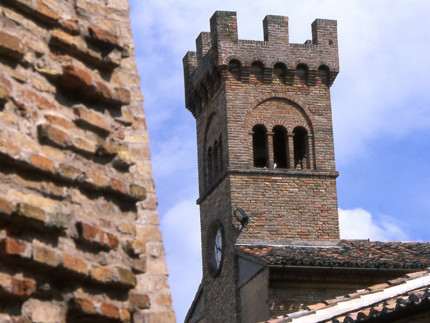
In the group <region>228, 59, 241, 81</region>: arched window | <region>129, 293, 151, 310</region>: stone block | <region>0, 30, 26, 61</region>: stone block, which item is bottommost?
<region>129, 293, 151, 310</region>: stone block

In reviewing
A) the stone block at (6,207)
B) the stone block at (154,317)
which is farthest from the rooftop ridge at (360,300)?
the stone block at (6,207)

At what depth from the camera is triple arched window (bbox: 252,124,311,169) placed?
24.0 meters

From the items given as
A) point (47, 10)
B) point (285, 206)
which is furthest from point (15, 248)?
point (285, 206)

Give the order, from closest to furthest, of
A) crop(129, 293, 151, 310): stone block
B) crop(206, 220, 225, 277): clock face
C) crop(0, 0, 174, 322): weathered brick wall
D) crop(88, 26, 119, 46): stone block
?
crop(0, 0, 174, 322): weathered brick wall → crop(129, 293, 151, 310): stone block → crop(88, 26, 119, 46): stone block → crop(206, 220, 225, 277): clock face

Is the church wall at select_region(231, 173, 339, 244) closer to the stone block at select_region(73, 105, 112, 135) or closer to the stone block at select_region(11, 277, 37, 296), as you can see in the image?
the stone block at select_region(73, 105, 112, 135)

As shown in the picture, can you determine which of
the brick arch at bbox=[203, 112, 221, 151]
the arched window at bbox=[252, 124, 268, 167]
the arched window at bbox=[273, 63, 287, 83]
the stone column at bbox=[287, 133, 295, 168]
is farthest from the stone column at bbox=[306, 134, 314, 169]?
the brick arch at bbox=[203, 112, 221, 151]

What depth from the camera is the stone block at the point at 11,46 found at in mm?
3512

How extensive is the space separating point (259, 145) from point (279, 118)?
32.8 inches

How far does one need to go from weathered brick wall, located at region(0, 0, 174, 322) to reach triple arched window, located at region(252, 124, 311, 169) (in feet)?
65.1

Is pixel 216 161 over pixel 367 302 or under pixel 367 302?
over

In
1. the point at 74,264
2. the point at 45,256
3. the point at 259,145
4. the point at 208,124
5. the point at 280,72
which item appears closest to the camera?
the point at 45,256

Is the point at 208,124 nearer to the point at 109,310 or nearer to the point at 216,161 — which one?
the point at 216,161

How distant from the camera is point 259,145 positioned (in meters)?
24.6

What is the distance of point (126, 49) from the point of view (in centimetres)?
423
